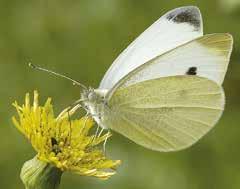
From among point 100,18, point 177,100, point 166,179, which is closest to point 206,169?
point 166,179

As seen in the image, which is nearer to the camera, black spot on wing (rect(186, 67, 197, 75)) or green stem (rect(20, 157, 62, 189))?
green stem (rect(20, 157, 62, 189))

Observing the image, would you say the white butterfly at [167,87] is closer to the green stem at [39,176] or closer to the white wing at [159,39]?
the white wing at [159,39]

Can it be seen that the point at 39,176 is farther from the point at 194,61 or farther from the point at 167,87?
the point at 194,61

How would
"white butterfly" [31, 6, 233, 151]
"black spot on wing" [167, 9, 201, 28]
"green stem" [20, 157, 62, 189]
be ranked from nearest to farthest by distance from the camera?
"green stem" [20, 157, 62, 189] < "white butterfly" [31, 6, 233, 151] < "black spot on wing" [167, 9, 201, 28]

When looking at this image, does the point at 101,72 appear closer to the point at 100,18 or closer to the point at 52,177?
the point at 100,18

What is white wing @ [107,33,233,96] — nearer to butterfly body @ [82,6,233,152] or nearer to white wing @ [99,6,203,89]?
butterfly body @ [82,6,233,152]

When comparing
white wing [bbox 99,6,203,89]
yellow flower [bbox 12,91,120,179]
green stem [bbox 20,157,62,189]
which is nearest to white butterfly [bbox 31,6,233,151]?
white wing [bbox 99,6,203,89]
